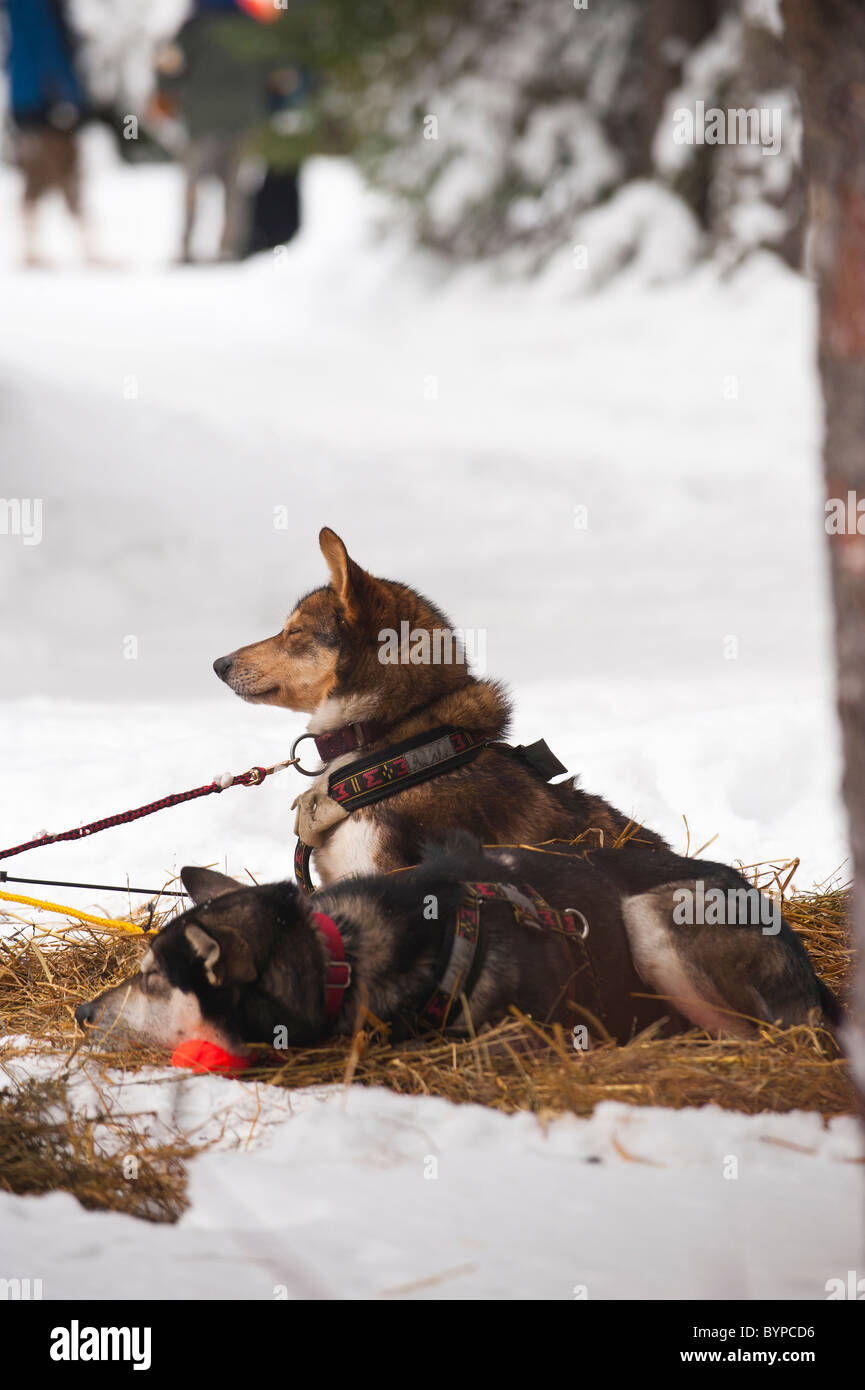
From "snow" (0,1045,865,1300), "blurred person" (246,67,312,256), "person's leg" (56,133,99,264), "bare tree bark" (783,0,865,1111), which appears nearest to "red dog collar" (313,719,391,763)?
"snow" (0,1045,865,1300)

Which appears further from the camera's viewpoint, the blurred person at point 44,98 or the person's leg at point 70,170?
the person's leg at point 70,170

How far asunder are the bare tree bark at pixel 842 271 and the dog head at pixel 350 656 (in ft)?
7.22

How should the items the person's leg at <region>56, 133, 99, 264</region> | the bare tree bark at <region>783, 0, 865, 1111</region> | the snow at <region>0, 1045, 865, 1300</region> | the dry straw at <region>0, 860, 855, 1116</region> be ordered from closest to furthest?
the bare tree bark at <region>783, 0, 865, 1111</region> < the snow at <region>0, 1045, 865, 1300</region> < the dry straw at <region>0, 860, 855, 1116</region> < the person's leg at <region>56, 133, 99, 264</region>

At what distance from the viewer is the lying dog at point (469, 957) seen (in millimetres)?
3125

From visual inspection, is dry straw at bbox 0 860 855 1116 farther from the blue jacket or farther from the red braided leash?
the blue jacket

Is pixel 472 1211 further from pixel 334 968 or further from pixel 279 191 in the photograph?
pixel 279 191

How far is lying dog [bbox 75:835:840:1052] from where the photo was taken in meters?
3.12

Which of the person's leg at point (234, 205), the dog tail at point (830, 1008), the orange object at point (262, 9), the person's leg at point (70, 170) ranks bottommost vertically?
the dog tail at point (830, 1008)

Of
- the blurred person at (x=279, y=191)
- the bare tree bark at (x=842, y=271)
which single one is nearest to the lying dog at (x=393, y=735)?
the bare tree bark at (x=842, y=271)

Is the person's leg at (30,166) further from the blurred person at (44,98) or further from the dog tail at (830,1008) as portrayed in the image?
the dog tail at (830,1008)

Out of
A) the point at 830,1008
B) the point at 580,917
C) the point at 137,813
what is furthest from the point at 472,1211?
the point at 137,813

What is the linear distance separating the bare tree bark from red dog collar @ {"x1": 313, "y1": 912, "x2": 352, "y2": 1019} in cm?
137

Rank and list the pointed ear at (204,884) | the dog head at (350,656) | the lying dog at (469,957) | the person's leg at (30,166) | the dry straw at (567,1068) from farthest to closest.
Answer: the person's leg at (30,166) < the dog head at (350,656) < the pointed ear at (204,884) < the lying dog at (469,957) < the dry straw at (567,1068)

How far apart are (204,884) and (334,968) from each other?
51 centimetres
